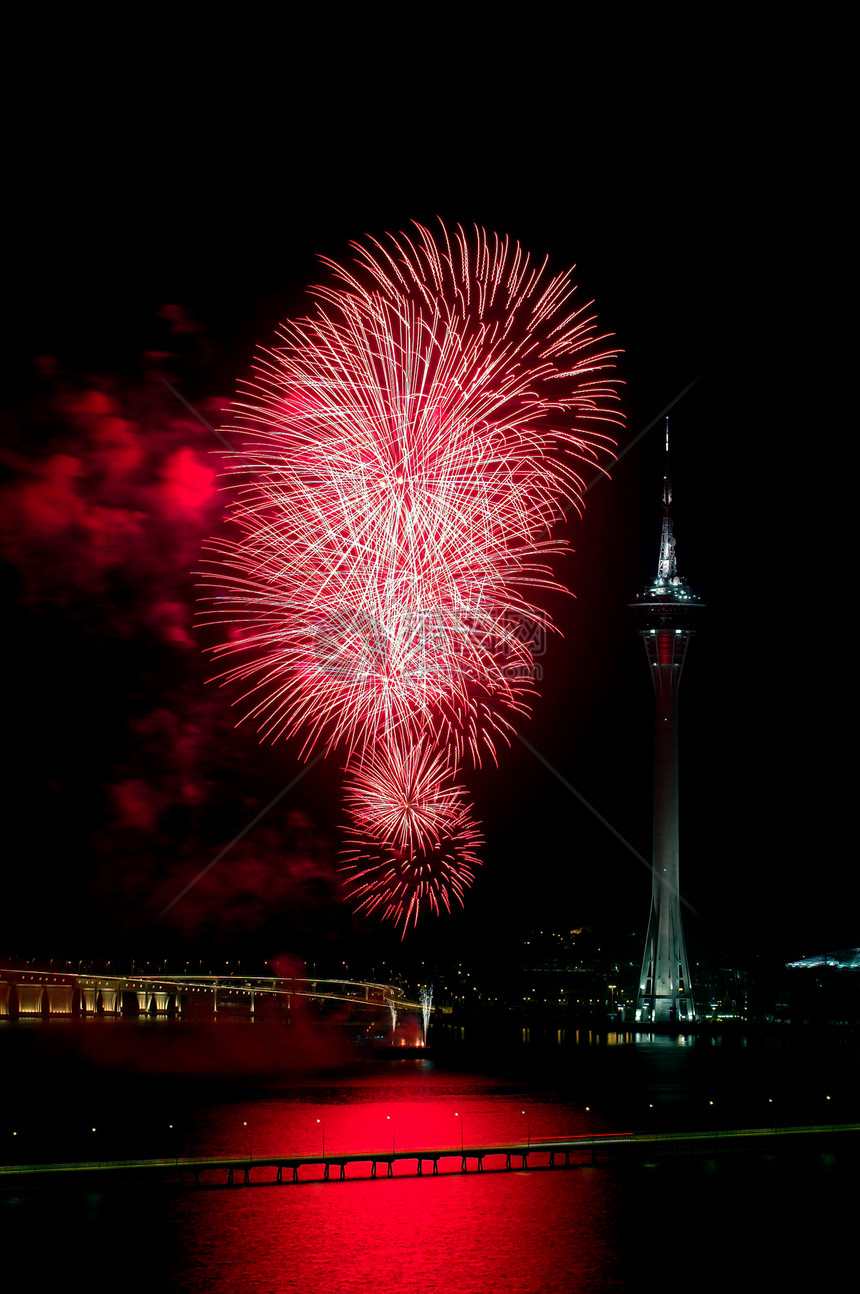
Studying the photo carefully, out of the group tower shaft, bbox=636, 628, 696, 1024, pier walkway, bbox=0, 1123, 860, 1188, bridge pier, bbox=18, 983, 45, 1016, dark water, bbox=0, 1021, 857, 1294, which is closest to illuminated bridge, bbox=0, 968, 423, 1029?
bridge pier, bbox=18, 983, 45, 1016

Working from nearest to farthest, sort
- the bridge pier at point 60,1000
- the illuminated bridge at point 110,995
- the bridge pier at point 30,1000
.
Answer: the illuminated bridge at point 110,995, the bridge pier at point 60,1000, the bridge pier at point 30,1000

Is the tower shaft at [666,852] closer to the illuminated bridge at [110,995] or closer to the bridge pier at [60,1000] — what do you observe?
the illuminated bridge at [110,995]

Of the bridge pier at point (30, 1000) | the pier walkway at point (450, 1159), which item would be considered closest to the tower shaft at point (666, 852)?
the bridge pier at point (30, 1000)

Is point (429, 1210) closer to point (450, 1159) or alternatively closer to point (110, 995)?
point (450, 1159)

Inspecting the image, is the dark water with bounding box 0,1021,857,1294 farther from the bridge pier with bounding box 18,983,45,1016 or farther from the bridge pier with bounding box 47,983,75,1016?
the bridge pier with bounding box 18,983,45,1016

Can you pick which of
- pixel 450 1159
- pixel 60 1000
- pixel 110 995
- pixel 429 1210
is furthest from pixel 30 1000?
pixel 429 1210

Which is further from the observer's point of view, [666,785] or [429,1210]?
[666,785]
